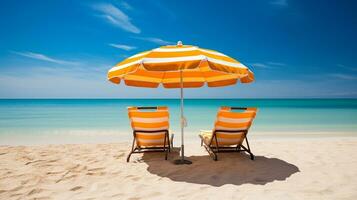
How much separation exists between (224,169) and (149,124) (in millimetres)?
1469

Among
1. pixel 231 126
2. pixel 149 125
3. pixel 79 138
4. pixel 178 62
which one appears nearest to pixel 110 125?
pixel 79 138

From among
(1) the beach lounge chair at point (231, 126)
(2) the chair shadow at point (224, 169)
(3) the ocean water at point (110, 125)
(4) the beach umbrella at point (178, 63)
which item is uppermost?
(4) the beach umbrella at point (178, 63)

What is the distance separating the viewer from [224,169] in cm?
380

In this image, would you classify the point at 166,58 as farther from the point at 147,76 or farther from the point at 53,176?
the point at 53,176

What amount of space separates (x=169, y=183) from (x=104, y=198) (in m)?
0.87

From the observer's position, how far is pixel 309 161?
169 inches

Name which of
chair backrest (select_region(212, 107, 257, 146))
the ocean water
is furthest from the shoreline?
chair backrest (select_region(212, 107, 257, 146))

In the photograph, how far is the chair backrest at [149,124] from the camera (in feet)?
13.5

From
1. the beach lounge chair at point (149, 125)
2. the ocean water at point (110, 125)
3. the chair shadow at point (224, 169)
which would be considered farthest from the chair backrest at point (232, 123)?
the ocean water at point (110, 125)

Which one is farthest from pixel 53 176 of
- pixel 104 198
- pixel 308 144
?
pixel 308 144

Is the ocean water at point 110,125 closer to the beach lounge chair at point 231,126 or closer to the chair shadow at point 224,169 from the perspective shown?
the chair shadow at point 224,169

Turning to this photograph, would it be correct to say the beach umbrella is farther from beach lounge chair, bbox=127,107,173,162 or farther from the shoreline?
Answer: the shoreline

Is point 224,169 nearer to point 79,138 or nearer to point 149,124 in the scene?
point 149,124

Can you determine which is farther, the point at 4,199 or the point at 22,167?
the point at 22,167
